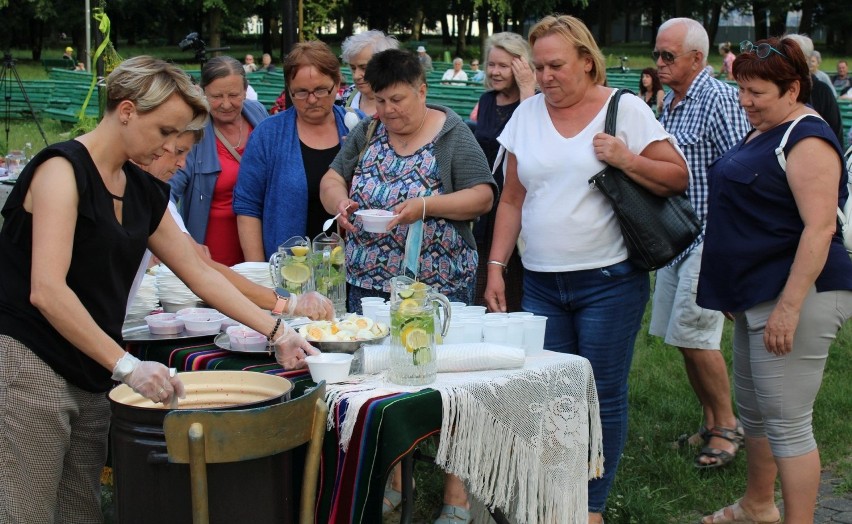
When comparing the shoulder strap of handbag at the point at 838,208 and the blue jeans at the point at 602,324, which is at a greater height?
the shoulder strap of handbag at the point at 838,208

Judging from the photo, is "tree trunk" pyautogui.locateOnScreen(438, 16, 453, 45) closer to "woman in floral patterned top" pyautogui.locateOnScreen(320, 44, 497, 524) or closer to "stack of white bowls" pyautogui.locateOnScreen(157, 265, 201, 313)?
"woman in floral patterned top" pyautogui.locateOnScreen(320, 44, 497, 524)

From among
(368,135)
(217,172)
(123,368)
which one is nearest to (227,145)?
(217,172)

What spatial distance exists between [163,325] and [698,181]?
2442mm

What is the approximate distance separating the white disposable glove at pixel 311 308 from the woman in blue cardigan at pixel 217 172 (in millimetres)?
1226

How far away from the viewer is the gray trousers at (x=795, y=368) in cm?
316

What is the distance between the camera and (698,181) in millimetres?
4316

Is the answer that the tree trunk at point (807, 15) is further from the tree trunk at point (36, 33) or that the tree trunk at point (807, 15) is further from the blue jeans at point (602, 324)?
the blue jeans at point (602, 324)

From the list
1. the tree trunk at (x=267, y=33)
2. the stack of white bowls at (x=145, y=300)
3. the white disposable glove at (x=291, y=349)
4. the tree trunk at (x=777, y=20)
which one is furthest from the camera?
the tree trunk at (x=777, y=20)

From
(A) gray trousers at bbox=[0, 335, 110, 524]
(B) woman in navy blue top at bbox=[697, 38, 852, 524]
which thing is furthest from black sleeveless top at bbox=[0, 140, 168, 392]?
(B) woman in navy blue top at bbox=[697, 38, 852, 524]

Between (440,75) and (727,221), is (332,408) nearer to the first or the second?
(727,221)

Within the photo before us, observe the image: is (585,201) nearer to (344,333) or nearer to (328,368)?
(344,333)

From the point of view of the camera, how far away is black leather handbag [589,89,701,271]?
3.26m

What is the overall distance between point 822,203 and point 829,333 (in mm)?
448

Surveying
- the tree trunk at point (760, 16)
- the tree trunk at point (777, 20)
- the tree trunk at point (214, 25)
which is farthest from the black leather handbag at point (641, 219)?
the tree trunk at point (760, 16)
